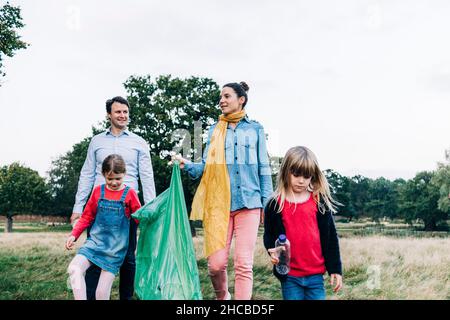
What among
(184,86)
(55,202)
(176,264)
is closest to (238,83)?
(176,264)

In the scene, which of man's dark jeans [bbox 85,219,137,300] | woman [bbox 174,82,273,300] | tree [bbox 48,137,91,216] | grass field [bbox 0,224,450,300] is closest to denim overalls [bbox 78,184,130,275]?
man's dark jeans [bbox 85,219,137,300]

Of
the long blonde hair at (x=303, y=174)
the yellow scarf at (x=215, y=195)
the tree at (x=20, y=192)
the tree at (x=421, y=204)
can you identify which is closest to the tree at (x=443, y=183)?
the tree at (x=421, y=204)

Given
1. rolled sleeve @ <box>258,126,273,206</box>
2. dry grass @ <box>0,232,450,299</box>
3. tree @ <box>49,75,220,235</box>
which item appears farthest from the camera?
tree @ <box>49,75,220,235</box>

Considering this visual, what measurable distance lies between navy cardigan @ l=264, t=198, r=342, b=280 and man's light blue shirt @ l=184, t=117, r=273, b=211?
799 mm

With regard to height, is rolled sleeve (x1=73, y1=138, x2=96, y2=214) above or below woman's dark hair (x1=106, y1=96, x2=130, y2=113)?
below

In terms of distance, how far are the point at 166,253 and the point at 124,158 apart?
100 centimetres

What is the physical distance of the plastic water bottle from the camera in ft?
11.8

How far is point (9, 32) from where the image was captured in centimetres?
1077

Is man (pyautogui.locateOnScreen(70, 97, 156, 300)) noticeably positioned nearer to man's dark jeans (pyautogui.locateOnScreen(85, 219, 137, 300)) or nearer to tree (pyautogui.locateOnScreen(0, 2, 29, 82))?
man's dark jeans (pyautogui.locateOnScreen(85, 219, 137, 300))

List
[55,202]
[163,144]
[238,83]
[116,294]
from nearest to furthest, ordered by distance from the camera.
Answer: [238,83], [116,294], [163,144], [55,202]

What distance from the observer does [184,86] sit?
61.3 feet
